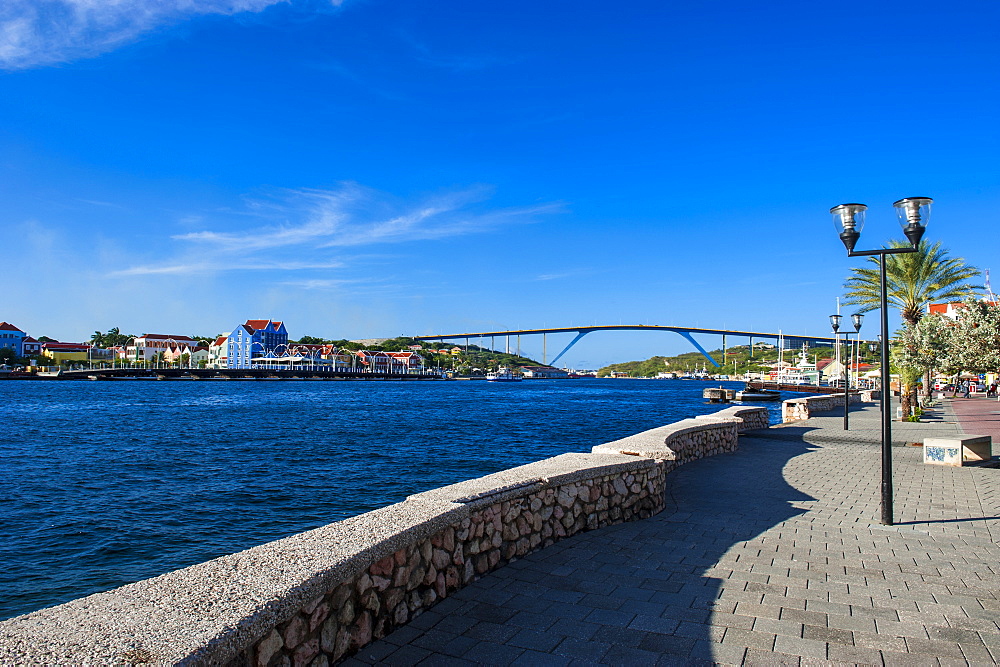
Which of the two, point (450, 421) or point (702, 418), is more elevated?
point (702, 418)

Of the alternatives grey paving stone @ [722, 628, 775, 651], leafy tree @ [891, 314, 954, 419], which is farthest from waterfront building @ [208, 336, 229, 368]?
grey paving stone @ [722, 628, 775, 651]

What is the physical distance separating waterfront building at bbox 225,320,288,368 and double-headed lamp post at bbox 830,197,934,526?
144299 mm

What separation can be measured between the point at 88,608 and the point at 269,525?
8342 mm

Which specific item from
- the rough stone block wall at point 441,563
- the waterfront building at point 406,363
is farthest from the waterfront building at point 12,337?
the rough stone block wall at point 441,563

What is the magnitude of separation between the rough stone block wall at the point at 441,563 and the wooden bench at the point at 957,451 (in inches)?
285

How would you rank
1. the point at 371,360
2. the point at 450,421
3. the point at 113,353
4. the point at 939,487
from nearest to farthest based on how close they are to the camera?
the point at 939,487, the point at 450,421, the point at 113,353, the point at 371,360

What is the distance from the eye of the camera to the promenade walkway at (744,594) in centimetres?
343

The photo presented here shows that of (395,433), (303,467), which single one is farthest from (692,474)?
(395,433)

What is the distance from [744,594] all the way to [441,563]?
6.91 ft

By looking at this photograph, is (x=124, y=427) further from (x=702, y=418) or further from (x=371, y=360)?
(x=371, y=360)

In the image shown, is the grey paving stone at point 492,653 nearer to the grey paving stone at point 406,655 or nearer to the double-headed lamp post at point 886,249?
the grey paving stone at point 406,655

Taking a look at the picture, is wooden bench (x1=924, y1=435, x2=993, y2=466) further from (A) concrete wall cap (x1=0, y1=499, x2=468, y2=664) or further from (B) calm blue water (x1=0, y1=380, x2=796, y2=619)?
(A) concrete wall cap (x1=0, y1=499, x2=468, y2=664)

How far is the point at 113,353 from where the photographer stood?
13850 cm

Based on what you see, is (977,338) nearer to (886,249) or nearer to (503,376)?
(886,249)
